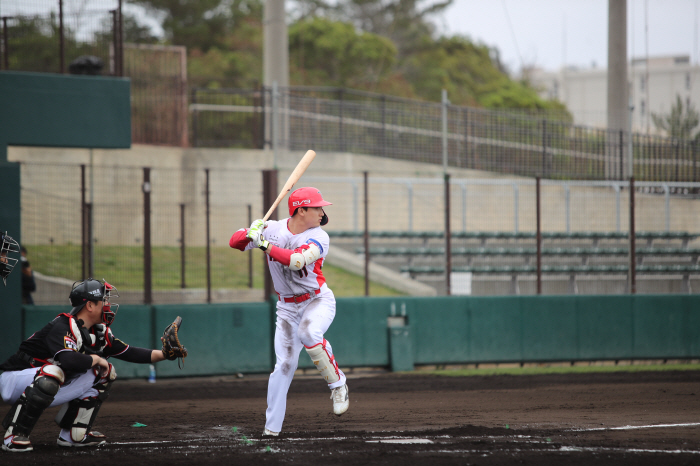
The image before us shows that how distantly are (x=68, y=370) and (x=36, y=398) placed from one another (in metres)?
0.30

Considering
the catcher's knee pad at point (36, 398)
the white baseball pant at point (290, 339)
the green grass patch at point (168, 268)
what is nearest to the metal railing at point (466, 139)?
the green grass patch at point (168, 268)

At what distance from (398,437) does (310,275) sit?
1.55 meters

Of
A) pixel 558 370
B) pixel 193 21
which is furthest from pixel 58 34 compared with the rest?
pixel 193 21

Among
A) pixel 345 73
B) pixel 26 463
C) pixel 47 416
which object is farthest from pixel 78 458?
pixel 345 73

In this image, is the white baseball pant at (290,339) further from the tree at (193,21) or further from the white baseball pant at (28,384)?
the tree at (193,21)

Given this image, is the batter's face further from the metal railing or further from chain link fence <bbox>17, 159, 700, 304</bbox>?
the metal railing

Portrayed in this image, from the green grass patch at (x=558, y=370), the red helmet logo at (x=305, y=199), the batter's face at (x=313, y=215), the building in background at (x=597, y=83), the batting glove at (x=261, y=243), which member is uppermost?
the building in background at (x=597, y=83)

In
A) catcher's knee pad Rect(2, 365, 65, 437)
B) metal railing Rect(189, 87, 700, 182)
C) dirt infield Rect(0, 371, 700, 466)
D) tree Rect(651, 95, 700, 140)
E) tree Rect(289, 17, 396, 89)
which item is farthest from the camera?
tree Rect(289, 17, 396, 89)

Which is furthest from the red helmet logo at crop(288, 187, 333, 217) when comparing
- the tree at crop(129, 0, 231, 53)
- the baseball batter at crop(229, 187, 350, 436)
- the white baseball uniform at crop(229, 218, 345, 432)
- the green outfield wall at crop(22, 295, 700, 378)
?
the tree at crop(129, 0, 231, 53)

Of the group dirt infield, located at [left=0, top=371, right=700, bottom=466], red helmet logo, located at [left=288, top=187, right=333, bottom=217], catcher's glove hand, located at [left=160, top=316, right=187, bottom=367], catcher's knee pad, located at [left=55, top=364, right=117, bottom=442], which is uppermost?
red helmet logo, located at [left=288, top=187, right=333, bottom=217]

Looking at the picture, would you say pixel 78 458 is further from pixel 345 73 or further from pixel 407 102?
pixel 345 73

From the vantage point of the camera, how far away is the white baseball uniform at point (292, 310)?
5945 mm

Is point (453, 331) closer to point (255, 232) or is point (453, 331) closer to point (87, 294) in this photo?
point (255, 232)

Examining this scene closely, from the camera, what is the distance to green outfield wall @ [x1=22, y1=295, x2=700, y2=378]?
Answer: 11255 mm
